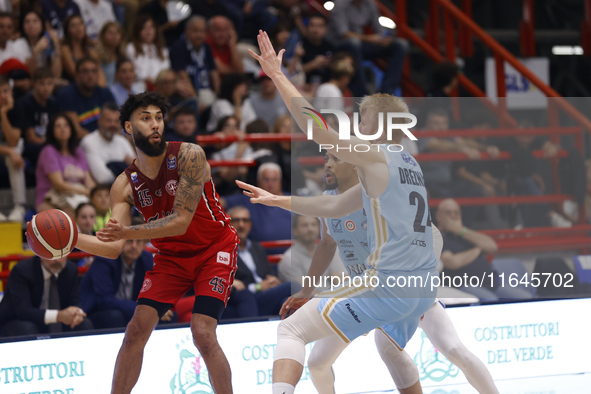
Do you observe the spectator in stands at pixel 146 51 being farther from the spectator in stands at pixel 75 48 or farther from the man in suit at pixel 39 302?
the man in suit at pixel 39 302

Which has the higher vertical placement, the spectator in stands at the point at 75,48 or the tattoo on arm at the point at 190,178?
the spectator in stands at the point at 75,48

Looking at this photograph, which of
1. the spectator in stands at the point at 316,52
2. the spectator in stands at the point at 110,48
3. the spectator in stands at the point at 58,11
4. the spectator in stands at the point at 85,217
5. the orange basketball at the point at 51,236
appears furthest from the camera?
the spectator in stands at the point at 316,52

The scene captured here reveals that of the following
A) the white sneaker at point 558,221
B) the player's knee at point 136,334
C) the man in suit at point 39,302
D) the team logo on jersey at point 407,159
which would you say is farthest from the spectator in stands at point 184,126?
the white sneaker at point 558,221

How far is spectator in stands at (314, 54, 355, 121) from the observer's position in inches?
339

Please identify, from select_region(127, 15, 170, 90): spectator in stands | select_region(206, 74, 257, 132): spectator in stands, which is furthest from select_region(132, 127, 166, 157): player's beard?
select_region(127, 15, 170, 90): spectator in stands

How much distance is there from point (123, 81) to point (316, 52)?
9.89ft

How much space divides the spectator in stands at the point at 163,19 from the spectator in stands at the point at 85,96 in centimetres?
191

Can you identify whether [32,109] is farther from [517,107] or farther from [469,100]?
[517,107]

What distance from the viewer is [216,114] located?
850cm

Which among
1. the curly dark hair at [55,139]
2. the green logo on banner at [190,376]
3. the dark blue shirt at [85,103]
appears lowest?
the green logo on banner at [190,376]

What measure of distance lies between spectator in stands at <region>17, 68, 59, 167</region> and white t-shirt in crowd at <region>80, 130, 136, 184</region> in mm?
507

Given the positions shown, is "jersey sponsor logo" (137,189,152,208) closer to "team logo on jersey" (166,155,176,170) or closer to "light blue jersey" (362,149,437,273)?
"team logo on jersey" (166,155,176,170)

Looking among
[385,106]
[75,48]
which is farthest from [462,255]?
[75,48]

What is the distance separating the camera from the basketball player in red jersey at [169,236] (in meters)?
4.27
